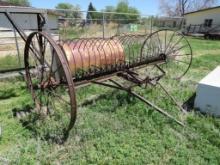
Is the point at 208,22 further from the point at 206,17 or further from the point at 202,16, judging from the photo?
the point at 202,16

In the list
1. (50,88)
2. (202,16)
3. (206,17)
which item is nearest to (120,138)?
(50,88)

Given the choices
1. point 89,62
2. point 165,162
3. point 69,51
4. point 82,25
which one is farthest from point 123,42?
point 82,25

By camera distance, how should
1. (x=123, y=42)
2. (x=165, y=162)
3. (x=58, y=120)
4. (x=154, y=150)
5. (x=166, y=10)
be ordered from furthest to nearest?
(x=166, y=10), (x=123, y=42), (x=58, y=120), (x=154, y=150), (x=165, y=162)

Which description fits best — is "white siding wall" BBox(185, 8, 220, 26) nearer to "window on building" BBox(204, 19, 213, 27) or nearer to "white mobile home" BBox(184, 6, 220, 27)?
"white mobile home" BBox(184, 6, 220, 27)

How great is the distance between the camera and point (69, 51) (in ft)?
11.5

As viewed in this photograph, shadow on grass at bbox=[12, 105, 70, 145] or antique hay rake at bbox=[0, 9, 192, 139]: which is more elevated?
antique hay rake at bbox=[0, 9, 192, 139]

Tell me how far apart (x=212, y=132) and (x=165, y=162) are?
101 cm

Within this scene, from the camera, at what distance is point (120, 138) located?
3281mm

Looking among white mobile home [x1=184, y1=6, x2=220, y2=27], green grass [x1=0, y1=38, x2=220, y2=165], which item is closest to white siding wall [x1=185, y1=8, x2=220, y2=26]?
white mobile home [x1=184, y1=6, x2=220, y2=27]

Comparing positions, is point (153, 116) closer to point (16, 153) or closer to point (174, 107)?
point (174, 107)

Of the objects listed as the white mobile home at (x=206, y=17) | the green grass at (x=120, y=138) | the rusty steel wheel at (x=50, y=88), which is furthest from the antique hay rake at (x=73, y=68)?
the white mobile home at (x=206, y=17)

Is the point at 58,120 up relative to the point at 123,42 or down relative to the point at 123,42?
down

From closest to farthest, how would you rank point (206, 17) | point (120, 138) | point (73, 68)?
point (120, 138) < point (73, 68) < point (206, 17)

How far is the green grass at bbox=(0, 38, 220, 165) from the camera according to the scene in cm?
290
